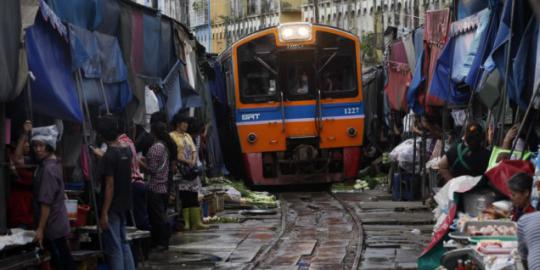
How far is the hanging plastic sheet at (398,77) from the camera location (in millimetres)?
18453

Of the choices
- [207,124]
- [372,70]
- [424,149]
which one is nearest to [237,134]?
[207,124]

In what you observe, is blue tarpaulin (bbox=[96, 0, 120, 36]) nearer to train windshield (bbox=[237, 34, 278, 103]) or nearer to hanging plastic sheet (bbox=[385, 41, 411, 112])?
hanging plastic sheet (bbox=[385, 41, 411, 112])

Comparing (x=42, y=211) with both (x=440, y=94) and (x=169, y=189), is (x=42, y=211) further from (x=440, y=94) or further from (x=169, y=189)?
(x=440, y=94)

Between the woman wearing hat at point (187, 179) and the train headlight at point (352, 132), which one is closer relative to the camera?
the woman wearing hat at point (187, 179)

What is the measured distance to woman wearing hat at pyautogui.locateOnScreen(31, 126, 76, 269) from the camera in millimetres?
8180

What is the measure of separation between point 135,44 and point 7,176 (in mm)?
4671

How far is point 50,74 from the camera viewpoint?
8.73 m

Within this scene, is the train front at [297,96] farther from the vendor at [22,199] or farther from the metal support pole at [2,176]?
the metal support pole at [2,176]

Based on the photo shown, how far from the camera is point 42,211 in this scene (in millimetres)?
8156

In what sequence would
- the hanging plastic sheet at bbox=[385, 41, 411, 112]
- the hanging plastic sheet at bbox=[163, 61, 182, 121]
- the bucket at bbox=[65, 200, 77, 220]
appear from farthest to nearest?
the hanging plastic sheet at bbox=[385, 41, 411, 112], the hanging plastic sheet at bbox=[163, 61, 182, 121], the bucket at bbox=[65, 200, 77, 220]

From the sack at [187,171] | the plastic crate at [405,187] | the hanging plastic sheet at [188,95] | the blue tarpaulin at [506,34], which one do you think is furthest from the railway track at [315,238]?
the blue tarpaulin at [506,34]

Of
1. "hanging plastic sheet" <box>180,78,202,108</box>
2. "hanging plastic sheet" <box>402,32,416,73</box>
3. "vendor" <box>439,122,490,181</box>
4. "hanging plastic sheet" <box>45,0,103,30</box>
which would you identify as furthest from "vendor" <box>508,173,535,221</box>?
"hanging plastic sheet" <box>402,32,416,73</box>

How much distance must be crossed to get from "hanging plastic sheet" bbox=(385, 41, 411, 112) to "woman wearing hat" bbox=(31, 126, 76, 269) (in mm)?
10402

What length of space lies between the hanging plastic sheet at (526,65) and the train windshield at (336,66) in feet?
32.7
